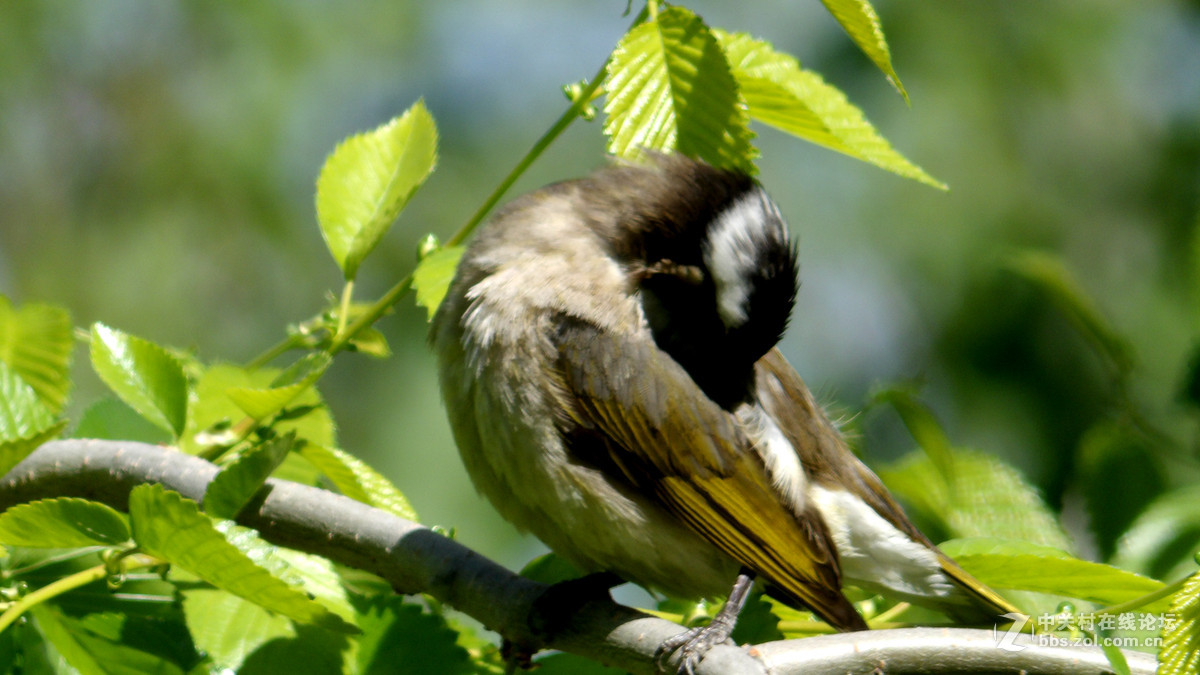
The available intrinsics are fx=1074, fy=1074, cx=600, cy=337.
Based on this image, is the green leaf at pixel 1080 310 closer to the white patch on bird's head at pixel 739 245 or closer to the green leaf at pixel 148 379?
the white patch on bird's head at pixel 739 245

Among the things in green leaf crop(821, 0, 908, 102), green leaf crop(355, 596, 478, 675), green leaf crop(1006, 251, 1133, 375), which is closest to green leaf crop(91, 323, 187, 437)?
green leaf crop(355, 596, 478, 675)

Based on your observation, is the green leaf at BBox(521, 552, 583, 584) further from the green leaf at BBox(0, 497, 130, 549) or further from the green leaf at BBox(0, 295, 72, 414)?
the green leaf at BBox(0, 295, 72, 414)

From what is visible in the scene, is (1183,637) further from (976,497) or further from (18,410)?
(18,410)

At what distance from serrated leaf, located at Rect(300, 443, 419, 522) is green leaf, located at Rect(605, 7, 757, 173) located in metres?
0.86

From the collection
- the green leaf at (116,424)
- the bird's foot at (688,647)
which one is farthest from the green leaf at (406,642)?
the green leaf at (116,424)

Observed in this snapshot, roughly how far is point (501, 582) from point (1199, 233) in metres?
1.75

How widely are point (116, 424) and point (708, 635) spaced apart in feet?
4.89

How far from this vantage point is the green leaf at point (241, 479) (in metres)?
1.92

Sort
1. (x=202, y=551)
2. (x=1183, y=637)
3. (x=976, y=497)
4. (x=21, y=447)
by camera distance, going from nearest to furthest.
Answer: (x=1183, y=637)
(x=202, y=551)
(x=21, y=447)
(x=976, y=497)

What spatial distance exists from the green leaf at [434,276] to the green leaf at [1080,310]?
143 cm

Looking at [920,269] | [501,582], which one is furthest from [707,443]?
[920,269]

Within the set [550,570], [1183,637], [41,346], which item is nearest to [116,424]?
[41,346]

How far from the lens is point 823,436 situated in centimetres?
279

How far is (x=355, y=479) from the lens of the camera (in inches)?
88.9
